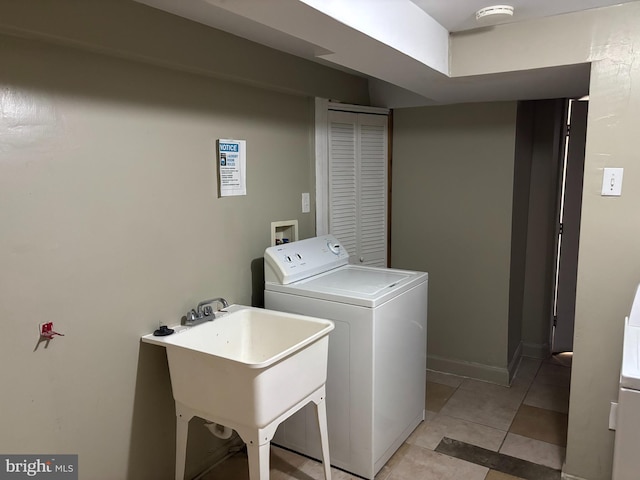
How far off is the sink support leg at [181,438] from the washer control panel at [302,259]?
2.49 feet

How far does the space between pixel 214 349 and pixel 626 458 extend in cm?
153

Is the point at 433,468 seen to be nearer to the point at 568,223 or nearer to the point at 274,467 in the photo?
the point at 274,467

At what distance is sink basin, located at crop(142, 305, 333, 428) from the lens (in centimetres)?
172

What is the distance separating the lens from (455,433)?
2.69 meters

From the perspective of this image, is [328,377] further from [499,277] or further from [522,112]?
[522,112]

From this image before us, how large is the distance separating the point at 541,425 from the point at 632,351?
133cm

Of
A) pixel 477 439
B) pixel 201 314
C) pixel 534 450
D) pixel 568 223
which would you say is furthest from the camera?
pixel 568 223

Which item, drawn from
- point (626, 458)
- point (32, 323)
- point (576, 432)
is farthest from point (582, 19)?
point (32, 323)

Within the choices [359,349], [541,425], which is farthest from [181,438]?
[541,425]

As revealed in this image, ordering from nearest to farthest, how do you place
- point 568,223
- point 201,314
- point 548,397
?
point 201,314
point 548,397
point 568,223

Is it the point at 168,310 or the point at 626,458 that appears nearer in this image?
the point at 626,458

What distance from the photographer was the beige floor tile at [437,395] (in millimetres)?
3006

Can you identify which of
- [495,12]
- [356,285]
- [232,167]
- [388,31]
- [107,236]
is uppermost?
[495,12]

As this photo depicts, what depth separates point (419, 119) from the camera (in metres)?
3.39
